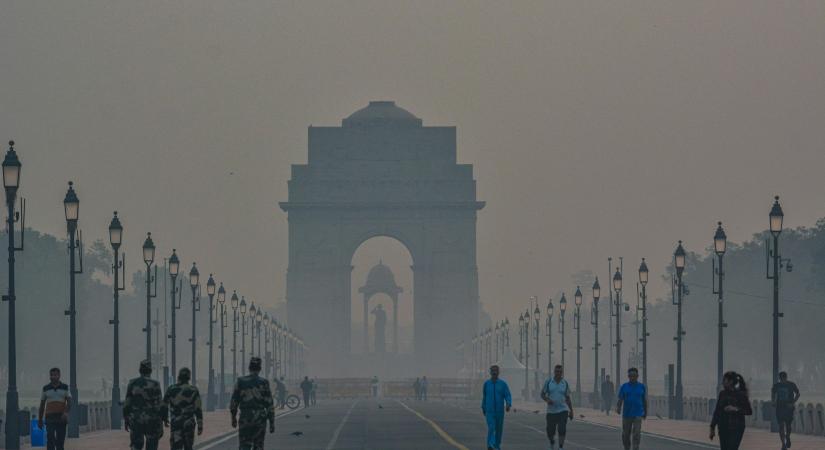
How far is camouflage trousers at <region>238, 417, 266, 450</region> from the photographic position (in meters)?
28.4

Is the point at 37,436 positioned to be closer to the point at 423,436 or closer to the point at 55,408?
the point at 55,408

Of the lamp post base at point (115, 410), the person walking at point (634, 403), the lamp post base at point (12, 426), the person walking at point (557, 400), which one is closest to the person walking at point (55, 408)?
the lamp post base at point (12, 426)

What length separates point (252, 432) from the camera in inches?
1120

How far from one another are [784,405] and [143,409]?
18.6 metres

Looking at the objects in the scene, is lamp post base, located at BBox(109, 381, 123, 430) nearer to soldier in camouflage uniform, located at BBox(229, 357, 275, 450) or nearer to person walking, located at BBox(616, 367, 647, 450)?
person walking, located at BBox(616, 367, 647, 450)

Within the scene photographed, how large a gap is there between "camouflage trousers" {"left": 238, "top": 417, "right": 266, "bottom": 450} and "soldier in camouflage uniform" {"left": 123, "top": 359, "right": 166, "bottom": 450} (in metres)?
1.37

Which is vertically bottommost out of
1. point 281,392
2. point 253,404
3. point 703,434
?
point 281,392

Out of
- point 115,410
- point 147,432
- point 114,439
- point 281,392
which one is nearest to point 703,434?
point 114,439

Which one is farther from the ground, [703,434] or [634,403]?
[634,403]

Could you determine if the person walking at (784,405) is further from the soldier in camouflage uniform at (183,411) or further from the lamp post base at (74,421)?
the soldier in camouflage uniform at (183,411)

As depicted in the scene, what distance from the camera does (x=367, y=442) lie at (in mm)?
45625

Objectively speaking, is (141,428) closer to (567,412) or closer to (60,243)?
(567,412)

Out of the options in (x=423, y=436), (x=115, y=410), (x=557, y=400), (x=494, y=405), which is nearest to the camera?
(x=494, y=405)

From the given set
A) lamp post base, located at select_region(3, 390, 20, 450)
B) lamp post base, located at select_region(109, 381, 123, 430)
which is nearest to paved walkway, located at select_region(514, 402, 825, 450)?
lamp post base, located at select_region(109, 381, 123, 430)
